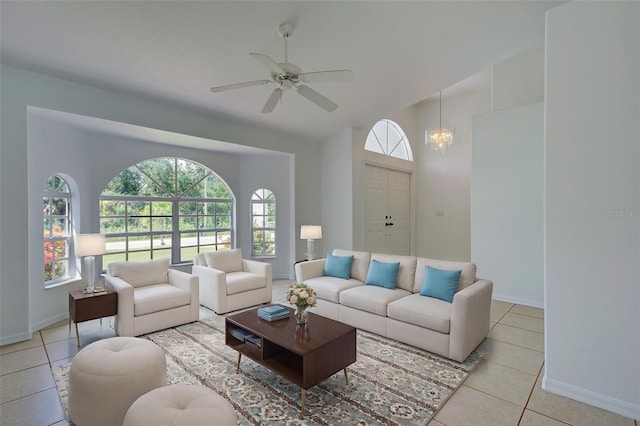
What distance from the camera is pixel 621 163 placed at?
2174mm

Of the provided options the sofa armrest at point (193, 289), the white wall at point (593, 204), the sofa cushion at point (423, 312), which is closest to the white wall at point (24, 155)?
the sofa armrest at point (193, 289)

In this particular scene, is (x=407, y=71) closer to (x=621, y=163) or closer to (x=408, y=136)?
(x=621, y=163)

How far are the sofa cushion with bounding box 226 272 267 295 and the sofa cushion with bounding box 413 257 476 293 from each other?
2.18 metres

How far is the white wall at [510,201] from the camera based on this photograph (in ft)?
14.3

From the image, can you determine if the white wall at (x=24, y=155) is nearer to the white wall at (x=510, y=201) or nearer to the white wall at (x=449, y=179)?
the white wall at (x=510, y=201)

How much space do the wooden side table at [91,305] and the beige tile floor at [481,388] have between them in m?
0.33

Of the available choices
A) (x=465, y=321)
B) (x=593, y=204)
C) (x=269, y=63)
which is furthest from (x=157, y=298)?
(x=593, y=204)

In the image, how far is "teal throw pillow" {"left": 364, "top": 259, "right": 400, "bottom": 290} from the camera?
3.74 m

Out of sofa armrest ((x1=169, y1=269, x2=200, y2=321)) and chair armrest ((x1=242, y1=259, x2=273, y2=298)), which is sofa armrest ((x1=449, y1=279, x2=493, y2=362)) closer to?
chair armrest ((x1=242, y1=259, x2=273, y2=298))

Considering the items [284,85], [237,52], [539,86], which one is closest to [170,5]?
[237,52]

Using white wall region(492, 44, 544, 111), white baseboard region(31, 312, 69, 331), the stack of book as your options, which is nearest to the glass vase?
the stack of book

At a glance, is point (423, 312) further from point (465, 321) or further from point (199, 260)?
point (199, 260)

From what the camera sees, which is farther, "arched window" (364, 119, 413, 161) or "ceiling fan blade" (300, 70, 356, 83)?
"arched window" (364, 119, 413, 161)

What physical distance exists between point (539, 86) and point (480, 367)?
4.41m
